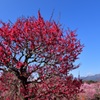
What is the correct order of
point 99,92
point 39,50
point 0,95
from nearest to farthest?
point 39,50 < point 0,95 < point 99,92

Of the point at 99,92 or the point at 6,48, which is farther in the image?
the point at 99,92

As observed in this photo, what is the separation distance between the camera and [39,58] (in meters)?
12.9

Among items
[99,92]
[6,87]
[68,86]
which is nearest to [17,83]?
[6,87]

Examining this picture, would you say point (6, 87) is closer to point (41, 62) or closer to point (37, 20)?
point (41, 62)

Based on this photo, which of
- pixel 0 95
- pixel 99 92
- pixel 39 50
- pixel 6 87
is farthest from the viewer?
pixel 99 92

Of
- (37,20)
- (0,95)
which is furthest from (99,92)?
(37,20)

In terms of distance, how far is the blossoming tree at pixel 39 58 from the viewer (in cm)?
1273

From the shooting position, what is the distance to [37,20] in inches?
525

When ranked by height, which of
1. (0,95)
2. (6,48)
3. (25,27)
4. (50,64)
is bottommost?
(0,95)

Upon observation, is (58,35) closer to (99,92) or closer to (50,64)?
(50,64)

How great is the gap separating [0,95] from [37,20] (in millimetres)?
5324

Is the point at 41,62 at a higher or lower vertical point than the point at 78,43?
lower

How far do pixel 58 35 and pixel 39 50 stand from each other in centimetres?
119

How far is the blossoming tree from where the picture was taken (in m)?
12.7
